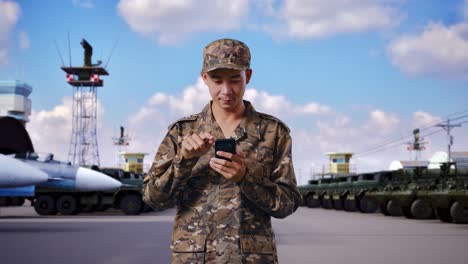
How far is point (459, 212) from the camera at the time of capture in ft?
61.0

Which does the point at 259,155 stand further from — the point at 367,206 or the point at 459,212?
the point at 367,206

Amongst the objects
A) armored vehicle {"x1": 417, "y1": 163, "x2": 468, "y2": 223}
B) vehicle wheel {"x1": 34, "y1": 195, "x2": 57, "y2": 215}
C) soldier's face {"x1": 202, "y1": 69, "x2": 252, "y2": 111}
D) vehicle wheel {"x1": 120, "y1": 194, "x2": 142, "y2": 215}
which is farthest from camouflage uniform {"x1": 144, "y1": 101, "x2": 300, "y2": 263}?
vehicle wheel {"x1": 120, "y1": 194, "x2": 142, "y2": 215}

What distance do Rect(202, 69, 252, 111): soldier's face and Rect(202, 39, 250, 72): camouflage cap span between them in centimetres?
3

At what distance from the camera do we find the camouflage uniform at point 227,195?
231 centimetres

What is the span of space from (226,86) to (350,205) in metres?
29.5

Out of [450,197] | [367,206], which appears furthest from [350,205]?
[450,197]

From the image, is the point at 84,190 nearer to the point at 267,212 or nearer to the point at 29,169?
the point at 29,169

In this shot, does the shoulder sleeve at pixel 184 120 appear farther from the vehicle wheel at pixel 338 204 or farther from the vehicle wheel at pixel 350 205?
the vehicle wheel at pixel 338 204

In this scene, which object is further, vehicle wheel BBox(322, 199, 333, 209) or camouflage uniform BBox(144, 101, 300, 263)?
vehicle wheel BBox(322, 199, 333, 209)

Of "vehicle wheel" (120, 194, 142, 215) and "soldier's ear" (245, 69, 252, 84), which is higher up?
"soldier's ear" (245, 69, 252, 84)

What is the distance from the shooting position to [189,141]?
2234mm

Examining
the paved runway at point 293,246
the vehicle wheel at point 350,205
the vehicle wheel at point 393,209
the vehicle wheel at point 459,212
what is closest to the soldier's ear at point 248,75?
the paved runway at point 293,246

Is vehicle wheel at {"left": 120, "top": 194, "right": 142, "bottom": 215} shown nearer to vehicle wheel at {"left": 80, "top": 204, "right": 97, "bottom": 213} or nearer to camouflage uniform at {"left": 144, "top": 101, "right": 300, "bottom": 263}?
vehicle wheel at {"left": 80, "top": 204, "right": 97, "bottom": 213}

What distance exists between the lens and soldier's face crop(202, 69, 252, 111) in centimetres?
240
